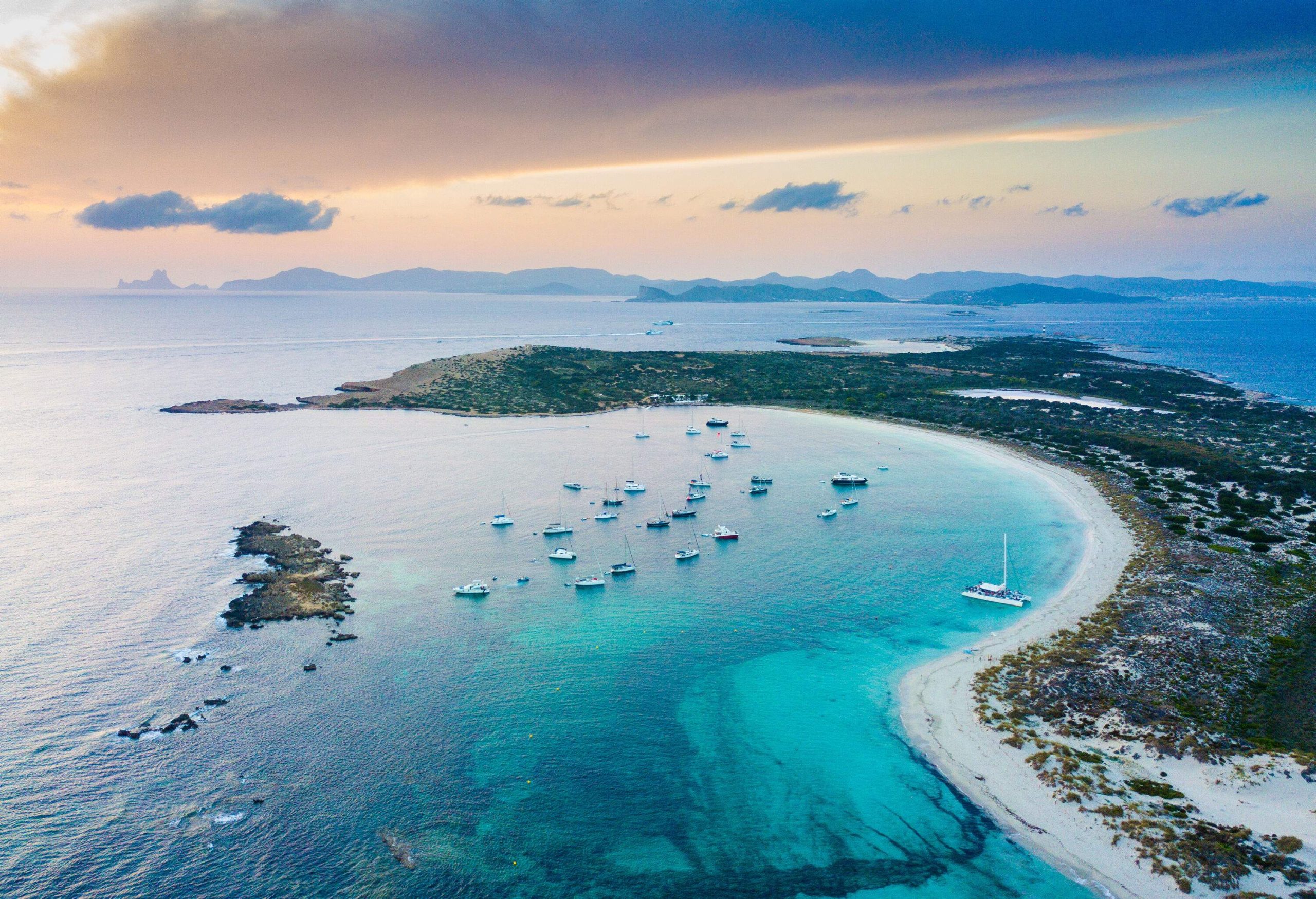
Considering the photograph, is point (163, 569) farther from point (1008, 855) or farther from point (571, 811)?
point (1008, 855)

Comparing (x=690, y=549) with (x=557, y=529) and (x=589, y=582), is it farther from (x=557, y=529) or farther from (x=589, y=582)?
(x=557, y=529)

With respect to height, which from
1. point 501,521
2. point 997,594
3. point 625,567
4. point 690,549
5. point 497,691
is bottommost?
point 497,691

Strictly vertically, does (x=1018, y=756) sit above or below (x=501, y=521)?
below

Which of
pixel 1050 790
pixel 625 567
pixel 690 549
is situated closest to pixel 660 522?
pixel 690 549

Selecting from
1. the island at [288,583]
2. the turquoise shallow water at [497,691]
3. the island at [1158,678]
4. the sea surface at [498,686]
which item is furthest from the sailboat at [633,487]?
the island at [1158,678]

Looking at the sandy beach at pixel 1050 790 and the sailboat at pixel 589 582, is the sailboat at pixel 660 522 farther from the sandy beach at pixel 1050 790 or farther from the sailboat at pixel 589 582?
the sandy beach at pixel 1050 790

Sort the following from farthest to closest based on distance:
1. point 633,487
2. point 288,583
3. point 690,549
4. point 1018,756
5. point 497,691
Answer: point 633,487 → point 690,549 → point 288,583 → point 497,691 → point 1018,756

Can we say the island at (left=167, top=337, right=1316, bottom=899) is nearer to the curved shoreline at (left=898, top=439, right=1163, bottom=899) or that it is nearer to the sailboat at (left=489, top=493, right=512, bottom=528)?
the curved shoreline at (left=898, top=439, right=1163, bottom=899)

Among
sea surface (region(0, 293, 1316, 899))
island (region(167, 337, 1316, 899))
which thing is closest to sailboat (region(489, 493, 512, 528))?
sea surface (region(0, 293, 1316, 899))
